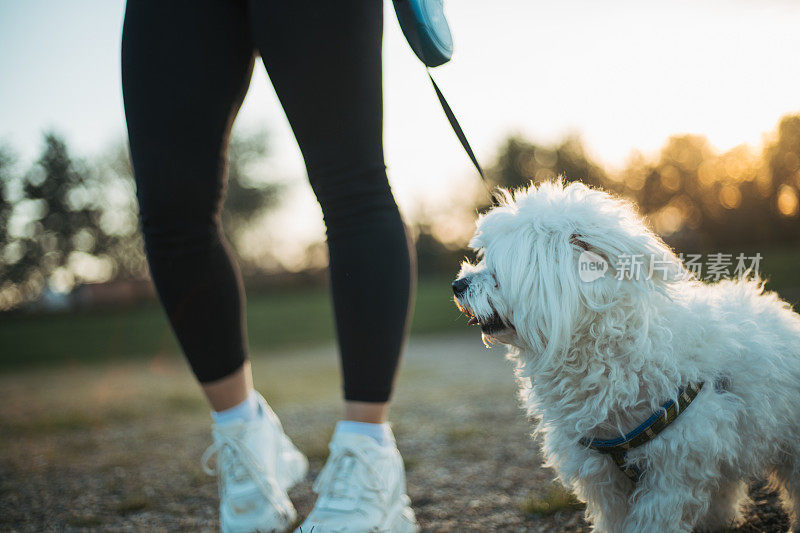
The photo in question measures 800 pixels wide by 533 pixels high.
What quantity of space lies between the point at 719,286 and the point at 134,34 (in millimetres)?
2180

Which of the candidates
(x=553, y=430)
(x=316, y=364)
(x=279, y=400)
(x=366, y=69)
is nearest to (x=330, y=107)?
(x=366, y=69)

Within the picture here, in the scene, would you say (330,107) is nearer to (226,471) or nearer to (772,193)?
(226,471)

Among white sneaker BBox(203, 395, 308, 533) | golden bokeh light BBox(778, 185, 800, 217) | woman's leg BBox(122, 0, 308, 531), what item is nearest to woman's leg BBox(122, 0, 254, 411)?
woman's leg BBox(122, 0, 308, 531)

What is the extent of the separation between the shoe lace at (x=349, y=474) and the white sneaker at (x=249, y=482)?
290 millimetres

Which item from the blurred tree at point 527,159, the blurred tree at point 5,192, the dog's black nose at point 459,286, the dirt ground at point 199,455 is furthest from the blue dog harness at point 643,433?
the blurred tree at point 527,159

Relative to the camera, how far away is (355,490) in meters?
1.54

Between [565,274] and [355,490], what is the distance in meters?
0.90

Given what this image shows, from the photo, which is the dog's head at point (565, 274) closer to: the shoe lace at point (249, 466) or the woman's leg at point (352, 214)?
the woman's leg at point (352, 214)

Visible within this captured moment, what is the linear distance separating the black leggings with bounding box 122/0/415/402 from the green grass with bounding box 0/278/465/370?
12.2 meters

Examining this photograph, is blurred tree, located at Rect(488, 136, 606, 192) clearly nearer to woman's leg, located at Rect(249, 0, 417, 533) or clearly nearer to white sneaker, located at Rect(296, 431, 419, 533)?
woman's leg, located at Rect(249, 0, 417, 533)

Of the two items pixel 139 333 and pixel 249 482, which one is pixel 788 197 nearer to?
pixel 249 482

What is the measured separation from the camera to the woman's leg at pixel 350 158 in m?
1.51

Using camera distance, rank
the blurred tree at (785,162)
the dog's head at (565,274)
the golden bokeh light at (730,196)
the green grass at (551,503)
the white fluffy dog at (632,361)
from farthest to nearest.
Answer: the golden bokeh light at (730,196), the blurred tree at (785,162), the green grass at (551,503), the dog's head at (565,274), the white fluffy dog at (632,361)

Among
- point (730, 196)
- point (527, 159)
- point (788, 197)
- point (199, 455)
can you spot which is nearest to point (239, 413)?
point (199, 455)
